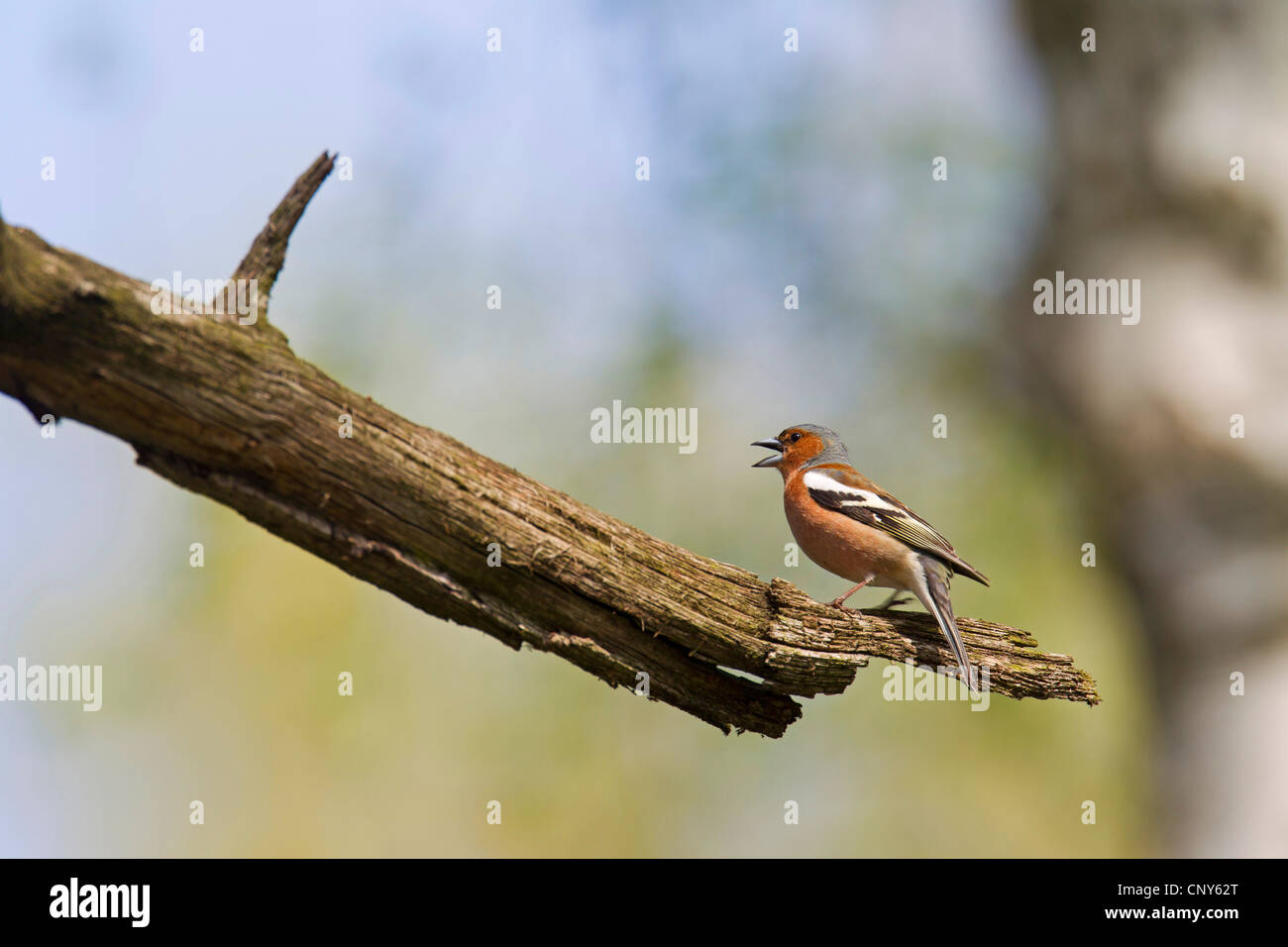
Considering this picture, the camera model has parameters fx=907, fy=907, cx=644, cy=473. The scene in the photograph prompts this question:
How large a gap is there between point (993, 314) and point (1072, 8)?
3.61 metres

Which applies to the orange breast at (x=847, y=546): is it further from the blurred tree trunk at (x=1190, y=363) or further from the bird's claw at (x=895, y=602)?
the blurred tree trunk at (x=1190, y=363)

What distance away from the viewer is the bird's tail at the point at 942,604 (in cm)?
530

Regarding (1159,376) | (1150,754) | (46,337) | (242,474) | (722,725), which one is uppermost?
(1159,376)

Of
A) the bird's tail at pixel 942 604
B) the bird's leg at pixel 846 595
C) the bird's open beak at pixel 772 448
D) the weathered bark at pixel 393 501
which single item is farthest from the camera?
the bird's open beak at pixel 772 448

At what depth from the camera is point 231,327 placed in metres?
4.01

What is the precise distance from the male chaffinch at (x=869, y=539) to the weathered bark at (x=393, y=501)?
61 centimetres

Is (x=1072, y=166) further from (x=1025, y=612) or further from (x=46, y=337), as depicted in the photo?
(x=46, y=337)

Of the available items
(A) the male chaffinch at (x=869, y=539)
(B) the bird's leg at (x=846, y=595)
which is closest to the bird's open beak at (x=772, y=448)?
(A) the male chaffinch at (x=869, y=539)

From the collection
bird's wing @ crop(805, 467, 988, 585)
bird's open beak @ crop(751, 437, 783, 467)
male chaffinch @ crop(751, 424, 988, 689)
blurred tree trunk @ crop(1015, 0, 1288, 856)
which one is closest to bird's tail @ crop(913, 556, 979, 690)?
male chaffinch @ crop(751, 424, 988, 689)

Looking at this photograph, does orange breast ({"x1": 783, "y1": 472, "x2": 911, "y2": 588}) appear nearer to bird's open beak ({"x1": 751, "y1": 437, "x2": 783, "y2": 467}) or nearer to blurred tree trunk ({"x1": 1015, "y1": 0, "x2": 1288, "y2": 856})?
bird's open beak ({"x1": 751, "y1": 437, "x2": 783, "y2": 467})

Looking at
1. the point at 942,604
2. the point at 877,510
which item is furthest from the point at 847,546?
the point at 942,604

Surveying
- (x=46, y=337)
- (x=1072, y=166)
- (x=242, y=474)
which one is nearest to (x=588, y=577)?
(x=242, y=474)

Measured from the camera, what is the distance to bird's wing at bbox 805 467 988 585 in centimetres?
611

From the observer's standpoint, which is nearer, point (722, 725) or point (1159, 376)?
point (722, 725)
